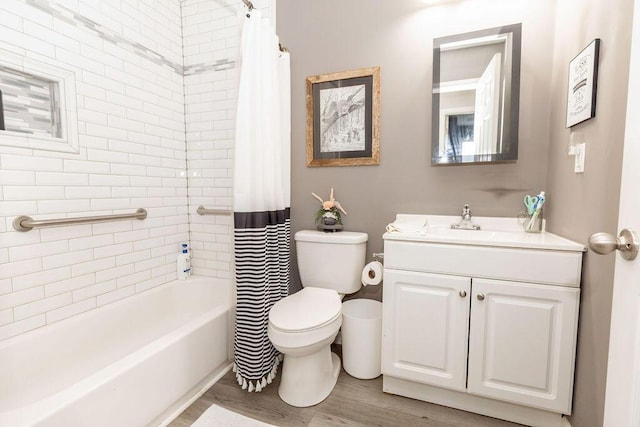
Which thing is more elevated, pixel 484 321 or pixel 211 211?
pixel 211 211

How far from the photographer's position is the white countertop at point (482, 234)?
1.30 m

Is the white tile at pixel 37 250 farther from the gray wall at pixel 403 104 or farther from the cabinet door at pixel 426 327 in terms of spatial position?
the cabinet door at pixel 426 327

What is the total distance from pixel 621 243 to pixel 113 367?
165 centimetres

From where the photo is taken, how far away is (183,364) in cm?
151

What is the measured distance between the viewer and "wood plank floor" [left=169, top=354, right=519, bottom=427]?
143cm

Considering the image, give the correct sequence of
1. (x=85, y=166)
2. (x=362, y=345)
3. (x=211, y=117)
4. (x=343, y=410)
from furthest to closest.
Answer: (x=211, y=117) → (x=362, y=345) → (x=85, y=166) → (x=343, y=410)

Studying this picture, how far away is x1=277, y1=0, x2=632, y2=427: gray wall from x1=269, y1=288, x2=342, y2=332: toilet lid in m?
0.38

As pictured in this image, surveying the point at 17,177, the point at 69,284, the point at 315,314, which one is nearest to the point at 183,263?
the point at 69,284

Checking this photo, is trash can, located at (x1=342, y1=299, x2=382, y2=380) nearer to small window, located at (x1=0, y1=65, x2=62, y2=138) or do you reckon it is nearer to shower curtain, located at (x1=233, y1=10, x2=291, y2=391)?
shower curtain, located at (x1=233, y1=10, x2=291, y2=391)

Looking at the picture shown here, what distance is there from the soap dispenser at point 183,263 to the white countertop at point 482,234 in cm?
154

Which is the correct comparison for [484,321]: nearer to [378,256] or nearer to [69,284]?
[378,256]

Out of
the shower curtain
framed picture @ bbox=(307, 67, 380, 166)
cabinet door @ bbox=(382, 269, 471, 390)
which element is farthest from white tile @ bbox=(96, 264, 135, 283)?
cabinet door @ bbox=(382, 269, 471, 390)

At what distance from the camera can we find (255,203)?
160 cm

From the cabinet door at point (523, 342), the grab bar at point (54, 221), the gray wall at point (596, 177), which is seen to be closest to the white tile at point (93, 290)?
the grab bar at point (54, 221)
